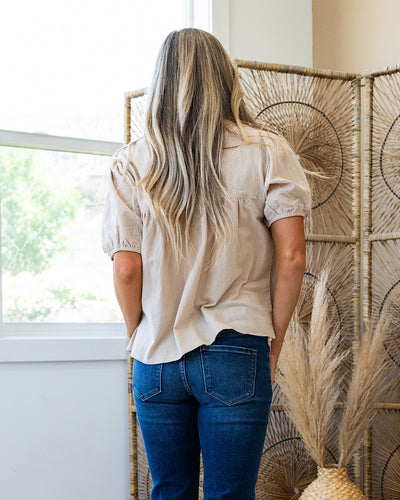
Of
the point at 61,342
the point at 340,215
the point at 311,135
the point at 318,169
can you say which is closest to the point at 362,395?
the point at 340,215

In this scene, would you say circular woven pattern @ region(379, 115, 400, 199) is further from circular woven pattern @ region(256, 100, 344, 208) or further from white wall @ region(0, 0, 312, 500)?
white wall @ region(0, 0, 312, 500)

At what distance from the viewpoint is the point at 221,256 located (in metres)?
1.22

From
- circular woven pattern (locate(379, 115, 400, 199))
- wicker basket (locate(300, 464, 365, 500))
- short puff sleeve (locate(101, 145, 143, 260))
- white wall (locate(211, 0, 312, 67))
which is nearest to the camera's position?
short puff sleeve (locate(101, 145, 143, 260))

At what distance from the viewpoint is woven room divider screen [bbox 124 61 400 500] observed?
2480 millimetres

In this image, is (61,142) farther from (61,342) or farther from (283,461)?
(283,461)

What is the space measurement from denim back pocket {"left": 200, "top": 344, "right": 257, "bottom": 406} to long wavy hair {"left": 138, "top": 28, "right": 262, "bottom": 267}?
180 mm

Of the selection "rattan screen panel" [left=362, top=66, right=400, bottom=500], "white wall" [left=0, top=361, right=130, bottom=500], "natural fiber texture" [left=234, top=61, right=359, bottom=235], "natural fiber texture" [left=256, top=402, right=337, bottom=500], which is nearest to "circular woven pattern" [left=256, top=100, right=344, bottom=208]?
"natural fiber texture" [left=234, top=61, right=359, bottom=235]

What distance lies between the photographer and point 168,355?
1216 millimetres

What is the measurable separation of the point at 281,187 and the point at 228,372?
367mm

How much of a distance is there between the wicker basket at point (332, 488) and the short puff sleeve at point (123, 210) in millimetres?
1330

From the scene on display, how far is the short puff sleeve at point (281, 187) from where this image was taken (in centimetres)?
126

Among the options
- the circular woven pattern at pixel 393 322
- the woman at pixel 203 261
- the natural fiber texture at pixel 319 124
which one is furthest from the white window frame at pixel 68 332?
the woman at pixel 203 261

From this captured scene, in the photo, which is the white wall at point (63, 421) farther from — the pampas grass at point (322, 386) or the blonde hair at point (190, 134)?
the blonde hair at point (190, 134)

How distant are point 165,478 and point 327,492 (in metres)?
1.14
